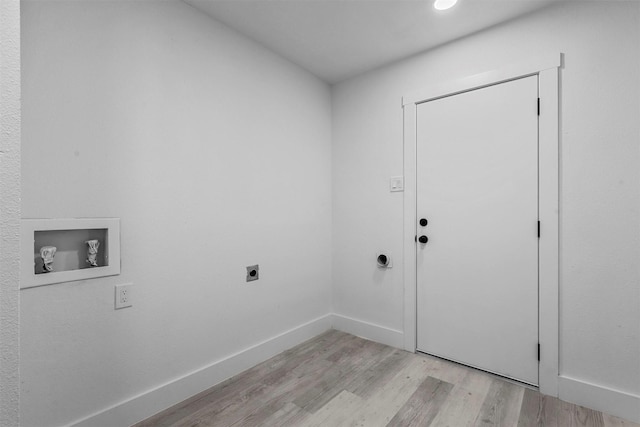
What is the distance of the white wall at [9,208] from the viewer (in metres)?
0.70

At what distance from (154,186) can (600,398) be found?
2.72 meters

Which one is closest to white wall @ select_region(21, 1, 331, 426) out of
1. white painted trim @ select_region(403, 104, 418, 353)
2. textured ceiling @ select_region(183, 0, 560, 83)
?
textured ceiling @ select_region(183, 0, 560, 83)

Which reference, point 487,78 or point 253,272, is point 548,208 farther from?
point 253,272

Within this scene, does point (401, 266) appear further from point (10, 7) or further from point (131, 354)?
point (10, 7)

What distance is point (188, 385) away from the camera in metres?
1.78

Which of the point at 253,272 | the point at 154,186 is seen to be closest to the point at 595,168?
the point at 253,272

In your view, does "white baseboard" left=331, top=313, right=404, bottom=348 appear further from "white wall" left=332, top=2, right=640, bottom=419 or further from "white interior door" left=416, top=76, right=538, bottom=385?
"white wall" left=332, top=2, right=640, bottom=419

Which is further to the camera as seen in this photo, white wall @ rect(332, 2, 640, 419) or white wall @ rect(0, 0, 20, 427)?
white wall @ rect(332, 2, 640, 419)

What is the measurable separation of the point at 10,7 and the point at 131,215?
1022 millimetres

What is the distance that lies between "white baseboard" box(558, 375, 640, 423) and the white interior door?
0.16 m

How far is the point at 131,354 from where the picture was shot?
5.12 ft

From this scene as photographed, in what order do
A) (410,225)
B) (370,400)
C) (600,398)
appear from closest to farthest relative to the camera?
1. (600,398)
2. (370,400)
3. (410,225)

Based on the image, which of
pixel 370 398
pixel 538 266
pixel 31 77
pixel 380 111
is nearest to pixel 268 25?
pixel 380 111

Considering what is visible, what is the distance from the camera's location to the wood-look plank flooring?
62.4 inches
